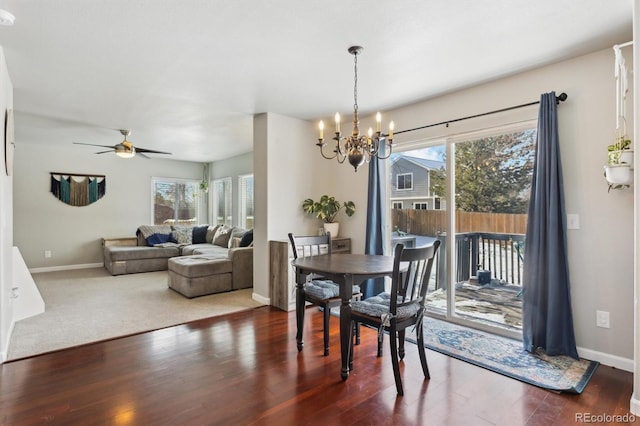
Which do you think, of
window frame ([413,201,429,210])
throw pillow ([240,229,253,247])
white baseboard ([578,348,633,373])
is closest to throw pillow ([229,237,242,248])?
throw pillow ([240,229,253,247])

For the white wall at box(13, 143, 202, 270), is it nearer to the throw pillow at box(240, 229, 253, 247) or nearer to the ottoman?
the ottoman

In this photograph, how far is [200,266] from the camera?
4.63 meters

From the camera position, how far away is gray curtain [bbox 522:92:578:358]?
106 inches

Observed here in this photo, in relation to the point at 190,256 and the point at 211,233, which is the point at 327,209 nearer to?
the point at 190,256

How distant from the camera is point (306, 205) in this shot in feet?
15.0

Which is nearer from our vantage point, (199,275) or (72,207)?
(199,275)

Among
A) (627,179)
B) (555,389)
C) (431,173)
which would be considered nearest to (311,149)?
(431,173)

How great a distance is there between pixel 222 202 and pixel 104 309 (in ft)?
14.7

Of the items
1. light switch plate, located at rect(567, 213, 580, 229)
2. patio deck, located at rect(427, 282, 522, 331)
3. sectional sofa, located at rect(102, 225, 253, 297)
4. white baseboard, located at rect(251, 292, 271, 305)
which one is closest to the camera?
light switch plate, located at rect(567, 213, 580, 229)

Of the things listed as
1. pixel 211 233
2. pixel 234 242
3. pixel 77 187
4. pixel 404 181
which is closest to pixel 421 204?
pixel 404 181

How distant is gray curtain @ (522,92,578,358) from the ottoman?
380 cm

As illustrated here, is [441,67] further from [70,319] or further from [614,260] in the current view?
[70,319]

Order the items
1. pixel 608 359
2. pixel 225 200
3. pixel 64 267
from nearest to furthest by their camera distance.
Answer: pixel 608 359 → pixel 64 267 → pixel 225 200

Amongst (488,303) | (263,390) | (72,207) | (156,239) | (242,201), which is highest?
(242,201)
